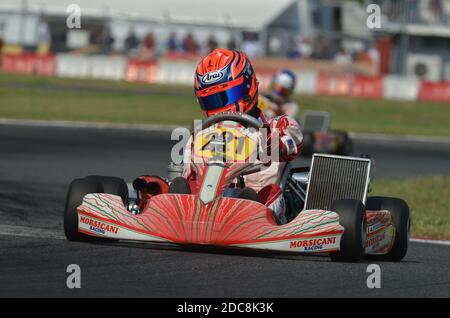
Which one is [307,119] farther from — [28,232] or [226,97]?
[28,232]

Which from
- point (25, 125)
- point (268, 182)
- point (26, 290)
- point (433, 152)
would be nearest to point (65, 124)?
point (25, 125)

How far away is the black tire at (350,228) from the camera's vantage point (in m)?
→ 7.05

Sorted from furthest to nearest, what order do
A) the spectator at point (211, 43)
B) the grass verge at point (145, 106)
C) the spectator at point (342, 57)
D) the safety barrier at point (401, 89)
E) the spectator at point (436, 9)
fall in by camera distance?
the spectator at point (436, 9), the spectator at point (342, 57), the spectator at point (211, 43), the safety barrier at point (401, 89), the grass verge at point (145, 106)

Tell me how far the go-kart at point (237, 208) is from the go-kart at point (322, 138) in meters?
9.36

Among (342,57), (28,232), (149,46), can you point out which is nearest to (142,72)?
(149,46)

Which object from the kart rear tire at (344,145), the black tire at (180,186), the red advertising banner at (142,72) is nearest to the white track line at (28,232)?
the black tire at (180,186)

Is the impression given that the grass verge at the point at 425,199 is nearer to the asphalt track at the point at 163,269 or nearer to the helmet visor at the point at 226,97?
the asphalt track at the point at 163,269

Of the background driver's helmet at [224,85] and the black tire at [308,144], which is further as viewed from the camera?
the black tire at [308,144]

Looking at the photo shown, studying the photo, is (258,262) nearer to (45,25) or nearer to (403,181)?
(403,181)

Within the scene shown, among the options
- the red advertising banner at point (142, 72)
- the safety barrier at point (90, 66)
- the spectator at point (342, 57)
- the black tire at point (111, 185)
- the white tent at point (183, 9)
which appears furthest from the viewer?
the white tent at point (183, 9)

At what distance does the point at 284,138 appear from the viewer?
25.1 ft

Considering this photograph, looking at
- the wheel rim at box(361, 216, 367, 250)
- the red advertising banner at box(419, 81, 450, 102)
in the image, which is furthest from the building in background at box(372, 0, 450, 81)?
the wheel rim at box(361, 216, 367, 250)

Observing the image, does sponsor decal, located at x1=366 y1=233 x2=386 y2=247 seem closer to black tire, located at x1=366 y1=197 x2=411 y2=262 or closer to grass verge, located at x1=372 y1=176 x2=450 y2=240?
black tire, located at x1=366 y1=197 x2=411 y2=262

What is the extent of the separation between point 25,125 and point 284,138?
1358cm
